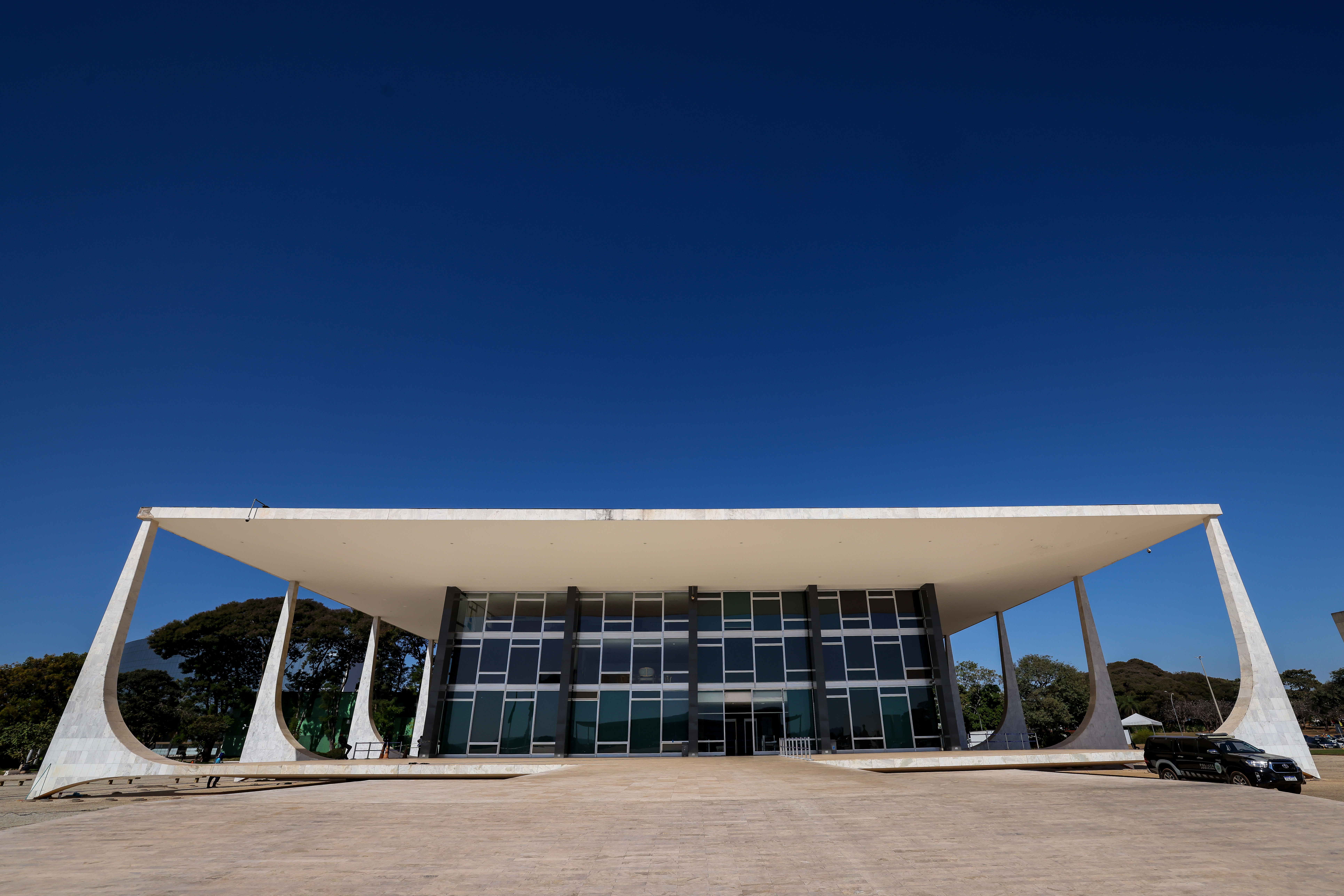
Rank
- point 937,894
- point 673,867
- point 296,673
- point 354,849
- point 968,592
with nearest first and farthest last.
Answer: point 937,894 < point 673,867 < point 354,849 < point 968,592 < point 296,673

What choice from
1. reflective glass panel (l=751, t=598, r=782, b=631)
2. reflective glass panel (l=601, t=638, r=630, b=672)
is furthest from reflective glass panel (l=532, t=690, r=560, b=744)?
reflective glass panel (l=751, t=598, r=782, b=631)

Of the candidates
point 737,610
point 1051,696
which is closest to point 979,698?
point 1051,696

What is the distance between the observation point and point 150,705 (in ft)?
140

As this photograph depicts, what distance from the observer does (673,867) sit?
5.54m

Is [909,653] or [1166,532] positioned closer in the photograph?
[1166,532]

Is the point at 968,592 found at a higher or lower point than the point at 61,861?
higher

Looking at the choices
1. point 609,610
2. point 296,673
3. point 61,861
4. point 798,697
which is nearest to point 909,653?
point 798,697

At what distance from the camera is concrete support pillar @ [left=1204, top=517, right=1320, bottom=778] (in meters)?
17.5

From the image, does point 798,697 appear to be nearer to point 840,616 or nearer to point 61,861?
point 840,616

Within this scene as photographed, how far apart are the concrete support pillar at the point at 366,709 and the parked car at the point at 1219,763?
106 ft

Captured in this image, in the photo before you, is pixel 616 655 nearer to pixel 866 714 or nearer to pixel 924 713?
Answer: pixel 866 714

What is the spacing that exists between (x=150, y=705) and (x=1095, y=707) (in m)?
55.3

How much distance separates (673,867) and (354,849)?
3.15 m

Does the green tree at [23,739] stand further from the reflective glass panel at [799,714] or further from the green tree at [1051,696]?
the green tree at [1051,696]
